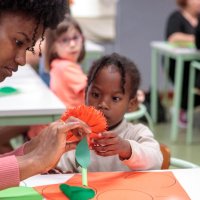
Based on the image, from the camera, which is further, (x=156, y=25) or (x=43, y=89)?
(x=156, y=25)

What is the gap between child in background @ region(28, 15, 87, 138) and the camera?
107 inches

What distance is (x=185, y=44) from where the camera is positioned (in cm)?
446

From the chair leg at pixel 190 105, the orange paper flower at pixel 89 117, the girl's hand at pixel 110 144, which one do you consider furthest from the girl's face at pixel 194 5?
the orange paper flower at pixel 89 117

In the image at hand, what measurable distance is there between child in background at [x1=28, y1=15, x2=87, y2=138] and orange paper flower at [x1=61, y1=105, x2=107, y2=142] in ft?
4.54

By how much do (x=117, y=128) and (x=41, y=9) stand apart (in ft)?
2.25

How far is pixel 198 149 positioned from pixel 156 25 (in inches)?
90.4

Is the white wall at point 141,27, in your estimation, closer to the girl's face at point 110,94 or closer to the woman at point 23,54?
the girl's face at point 110,94

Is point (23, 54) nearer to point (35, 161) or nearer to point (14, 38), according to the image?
point (14, 38)

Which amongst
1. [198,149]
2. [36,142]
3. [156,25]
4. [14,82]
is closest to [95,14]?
[156,25]

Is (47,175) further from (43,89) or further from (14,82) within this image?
(14,82)

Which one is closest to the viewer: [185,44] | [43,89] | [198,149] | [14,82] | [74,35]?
[43,89]

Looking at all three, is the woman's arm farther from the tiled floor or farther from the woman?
the tiled floor

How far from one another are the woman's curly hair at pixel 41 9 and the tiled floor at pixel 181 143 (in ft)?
8.69

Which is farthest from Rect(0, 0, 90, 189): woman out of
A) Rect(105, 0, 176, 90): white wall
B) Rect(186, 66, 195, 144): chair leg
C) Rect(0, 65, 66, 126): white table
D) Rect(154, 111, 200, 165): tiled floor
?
Rect(105, 0, 176, 90): white wall
